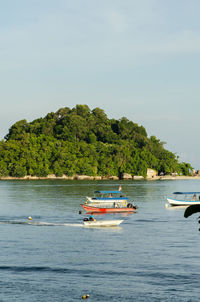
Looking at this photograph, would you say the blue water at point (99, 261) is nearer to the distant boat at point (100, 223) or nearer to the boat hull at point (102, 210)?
the distant boat at point (100, 223)

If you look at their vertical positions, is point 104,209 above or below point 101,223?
above

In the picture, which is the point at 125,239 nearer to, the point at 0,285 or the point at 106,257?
the point at 106,257

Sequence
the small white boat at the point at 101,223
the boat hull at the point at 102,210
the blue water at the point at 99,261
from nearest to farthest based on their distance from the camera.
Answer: the blue water at the point at 99,261, the small white boat at the point at 101,223, the boat hull at the point at 102,210

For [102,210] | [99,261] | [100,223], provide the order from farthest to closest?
[102,210]
[100,223]
[99,261]

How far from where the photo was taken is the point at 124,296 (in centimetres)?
3284

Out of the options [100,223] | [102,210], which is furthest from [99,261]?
[102,210]

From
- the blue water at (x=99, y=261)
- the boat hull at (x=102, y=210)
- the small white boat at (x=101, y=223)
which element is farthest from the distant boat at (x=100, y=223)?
the boat hull at (x=102, y=210)

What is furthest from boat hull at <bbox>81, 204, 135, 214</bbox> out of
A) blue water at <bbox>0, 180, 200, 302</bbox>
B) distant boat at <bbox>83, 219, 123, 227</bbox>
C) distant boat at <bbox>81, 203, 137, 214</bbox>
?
distant boat at <bbox>83, 219, 123, 227</bbox>

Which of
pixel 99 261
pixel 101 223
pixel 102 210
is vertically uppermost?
pixel 102 210

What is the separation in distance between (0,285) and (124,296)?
9167mm

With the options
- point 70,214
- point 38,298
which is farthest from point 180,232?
point 38,298

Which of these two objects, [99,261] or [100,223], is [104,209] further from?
[99,261]

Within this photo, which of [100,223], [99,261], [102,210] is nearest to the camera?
[99,261]

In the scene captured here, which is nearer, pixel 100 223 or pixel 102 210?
pixel 100 223
